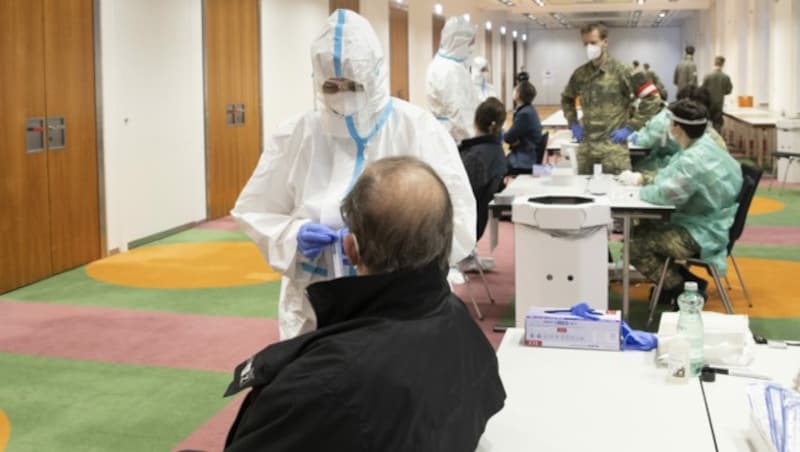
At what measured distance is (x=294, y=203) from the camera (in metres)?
3.12

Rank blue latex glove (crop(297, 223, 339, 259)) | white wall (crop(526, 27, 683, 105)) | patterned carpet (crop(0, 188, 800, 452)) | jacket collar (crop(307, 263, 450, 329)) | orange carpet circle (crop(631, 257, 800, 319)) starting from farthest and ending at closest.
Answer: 1. white wall (crop(526, 27, 683, 105))
2. orange carpet circle (crop(631, 257, 800, 319))
3. patterned carpet (crop(0, 188, 800, 452))
4. blue latex glove (crop(297, 223, 339, 259))
5. jacket collar (crop(307, 263, 450, 329))

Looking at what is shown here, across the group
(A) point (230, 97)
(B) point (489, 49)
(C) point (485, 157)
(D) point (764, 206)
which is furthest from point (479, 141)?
(B) point (489, 49)

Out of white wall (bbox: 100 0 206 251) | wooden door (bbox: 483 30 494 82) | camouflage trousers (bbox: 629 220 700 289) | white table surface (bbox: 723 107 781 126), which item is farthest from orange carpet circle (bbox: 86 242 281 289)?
wooden door (bbox: 483 30 494 82)

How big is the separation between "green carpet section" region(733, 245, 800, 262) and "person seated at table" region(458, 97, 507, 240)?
2.32 m

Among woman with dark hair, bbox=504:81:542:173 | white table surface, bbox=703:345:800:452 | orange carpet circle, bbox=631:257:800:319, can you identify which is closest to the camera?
white table surface, bbox=703:345:800:452

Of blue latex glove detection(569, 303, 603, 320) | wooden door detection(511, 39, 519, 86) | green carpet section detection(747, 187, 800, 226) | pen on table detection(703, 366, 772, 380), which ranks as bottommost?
green carpet section detection(747, 187, 800, 226)

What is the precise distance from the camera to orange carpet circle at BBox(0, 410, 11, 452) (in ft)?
12.2

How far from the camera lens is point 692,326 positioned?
2482mm

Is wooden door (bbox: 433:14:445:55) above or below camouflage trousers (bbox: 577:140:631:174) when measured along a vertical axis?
above

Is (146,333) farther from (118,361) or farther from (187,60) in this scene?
(187,60)

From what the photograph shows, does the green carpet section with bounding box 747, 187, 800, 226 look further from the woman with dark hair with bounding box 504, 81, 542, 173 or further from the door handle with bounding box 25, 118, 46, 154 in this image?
the door handle with bounding box 25, 118, 46, 154

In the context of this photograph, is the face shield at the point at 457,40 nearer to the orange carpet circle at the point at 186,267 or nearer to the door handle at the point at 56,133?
the orange carpet circle at the point at 186,267

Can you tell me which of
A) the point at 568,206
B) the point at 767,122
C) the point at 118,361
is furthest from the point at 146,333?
the point at 767,122

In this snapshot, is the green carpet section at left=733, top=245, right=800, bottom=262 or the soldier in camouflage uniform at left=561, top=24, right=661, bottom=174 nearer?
the soldier in camouflage uniform at left=561, top=24, right=661, bottom=174
